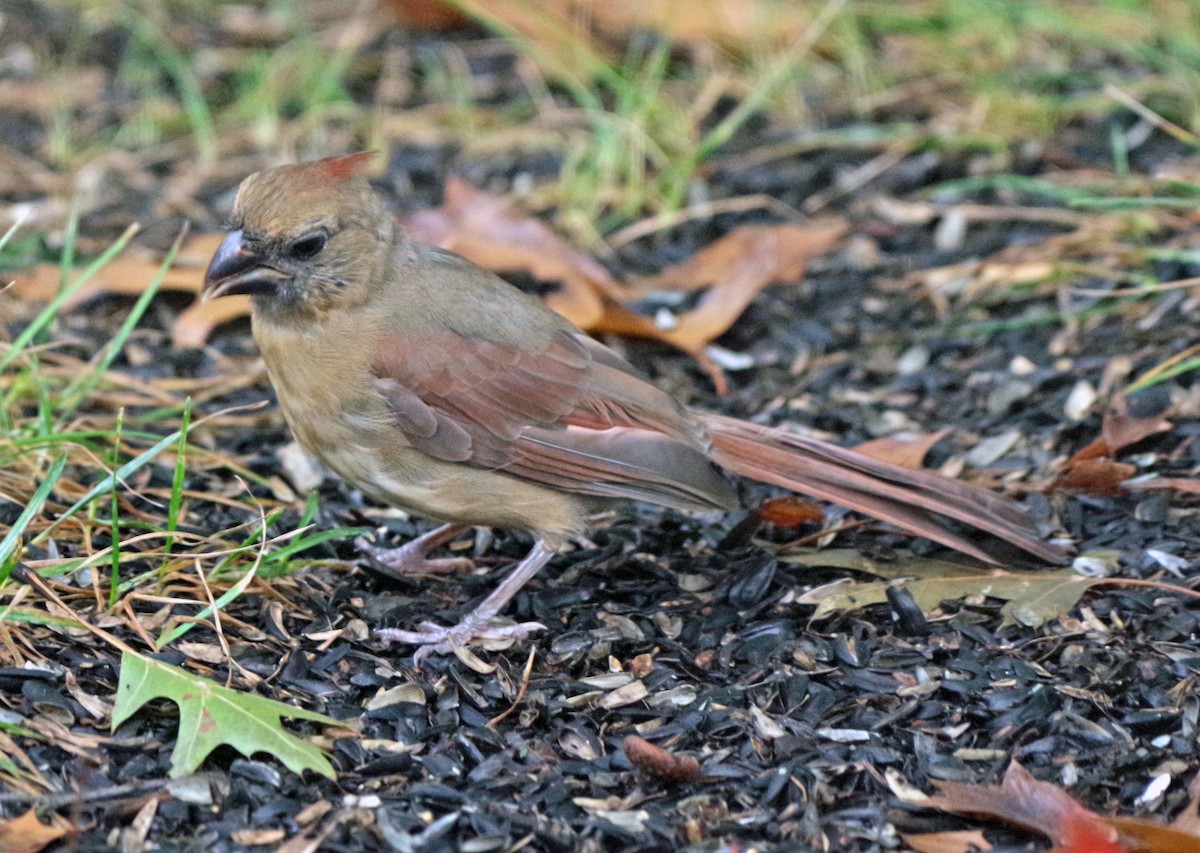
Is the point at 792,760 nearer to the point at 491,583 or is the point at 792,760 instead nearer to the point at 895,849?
the point at 895,849

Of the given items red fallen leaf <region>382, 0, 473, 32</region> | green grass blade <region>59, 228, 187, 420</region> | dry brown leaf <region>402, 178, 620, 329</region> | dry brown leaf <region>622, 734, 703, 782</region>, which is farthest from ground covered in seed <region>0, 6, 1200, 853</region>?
red fallen leaf <region>382, 0, 473, 32</region>

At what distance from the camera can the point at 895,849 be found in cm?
279

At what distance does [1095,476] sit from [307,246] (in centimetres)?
202

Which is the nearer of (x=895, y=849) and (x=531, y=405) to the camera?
(x=895, y=849)

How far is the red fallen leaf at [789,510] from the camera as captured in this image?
396 centimetres

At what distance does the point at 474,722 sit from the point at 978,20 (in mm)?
4089

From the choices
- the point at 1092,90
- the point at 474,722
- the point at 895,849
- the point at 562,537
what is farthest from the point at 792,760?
the point at 1092,90

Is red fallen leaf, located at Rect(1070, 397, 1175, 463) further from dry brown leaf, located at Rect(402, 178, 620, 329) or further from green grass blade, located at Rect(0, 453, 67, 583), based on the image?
green grass blade, located at Rect(0, 453, 67, 583)

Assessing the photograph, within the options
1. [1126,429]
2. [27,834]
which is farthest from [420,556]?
[1126,429]

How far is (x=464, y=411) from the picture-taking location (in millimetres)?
3738

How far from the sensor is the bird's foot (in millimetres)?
3404

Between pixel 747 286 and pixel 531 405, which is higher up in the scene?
pixel 531 405

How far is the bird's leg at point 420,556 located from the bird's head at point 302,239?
64 centimetres

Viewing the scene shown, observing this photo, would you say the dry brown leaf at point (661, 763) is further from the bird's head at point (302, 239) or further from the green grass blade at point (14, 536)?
the bird's head at point (302, 239)
